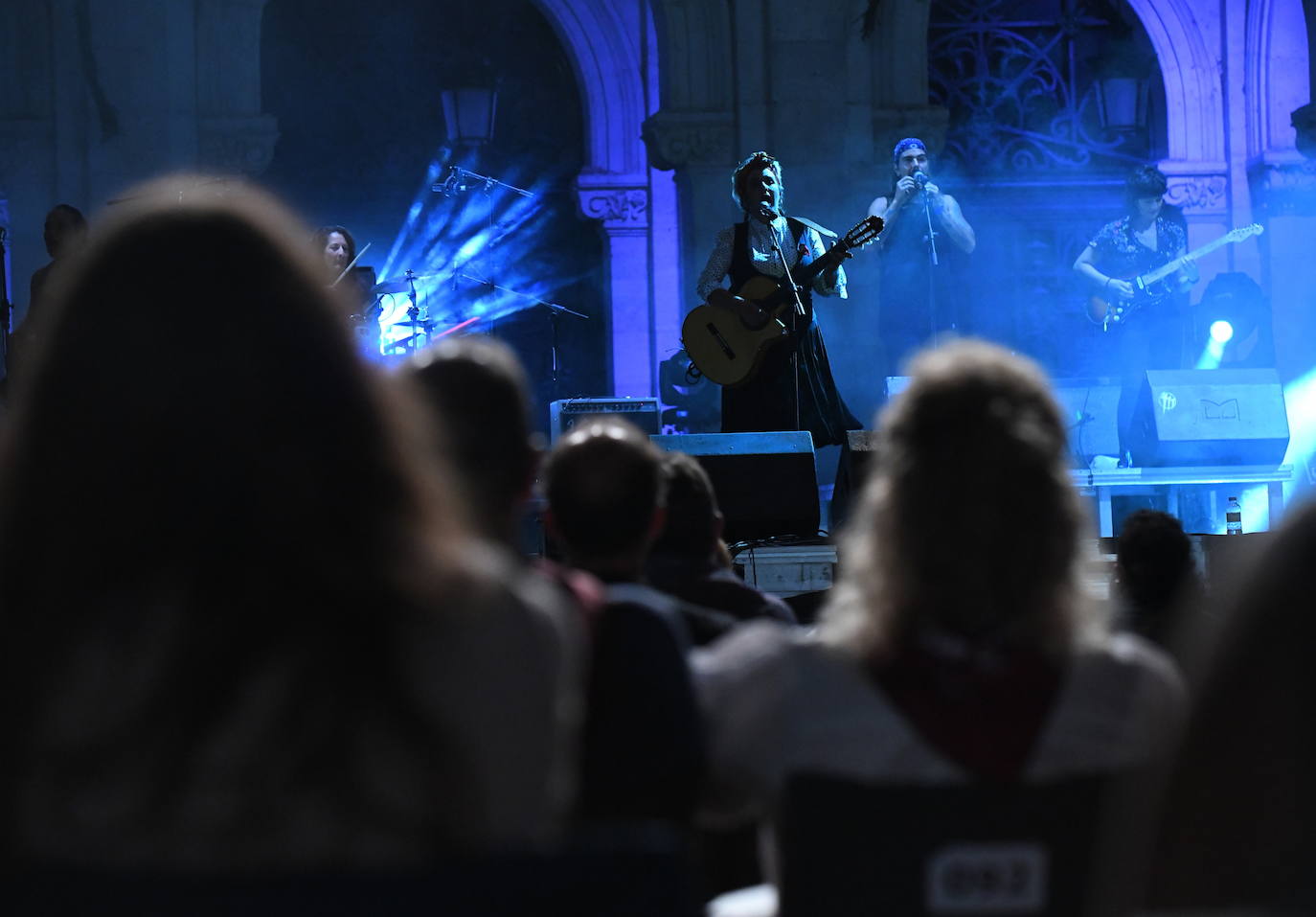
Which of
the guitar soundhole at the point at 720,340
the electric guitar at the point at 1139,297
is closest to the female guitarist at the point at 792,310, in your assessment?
the guitar soundhole at the point at 720,340

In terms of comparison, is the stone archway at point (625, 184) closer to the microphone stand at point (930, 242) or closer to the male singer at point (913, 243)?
the male singer at point (913, 243)

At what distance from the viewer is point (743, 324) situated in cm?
874

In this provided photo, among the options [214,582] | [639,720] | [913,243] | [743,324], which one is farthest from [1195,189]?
[214,582]

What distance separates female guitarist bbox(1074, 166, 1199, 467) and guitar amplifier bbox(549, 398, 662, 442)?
10.1 feet

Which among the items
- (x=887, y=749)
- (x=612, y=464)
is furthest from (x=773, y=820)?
(x=612, y=464)

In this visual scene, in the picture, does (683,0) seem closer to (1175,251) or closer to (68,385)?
(1175,251)

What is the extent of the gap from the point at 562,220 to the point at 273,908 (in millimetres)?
14207

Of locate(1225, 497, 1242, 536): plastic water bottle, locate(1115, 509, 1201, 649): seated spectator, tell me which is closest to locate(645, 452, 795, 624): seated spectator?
locate(1115, 509, 1201, 649): seated spectator

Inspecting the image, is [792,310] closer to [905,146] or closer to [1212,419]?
[905,146]

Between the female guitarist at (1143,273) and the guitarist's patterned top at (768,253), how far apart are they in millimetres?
2460

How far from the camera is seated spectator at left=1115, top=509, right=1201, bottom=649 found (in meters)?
3.56

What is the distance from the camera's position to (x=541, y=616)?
153 centimetres

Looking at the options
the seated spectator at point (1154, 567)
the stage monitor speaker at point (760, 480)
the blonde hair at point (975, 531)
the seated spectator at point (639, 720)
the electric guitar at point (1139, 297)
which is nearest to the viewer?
the blonde hair at point (975, 531)

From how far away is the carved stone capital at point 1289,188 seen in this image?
527 inches
